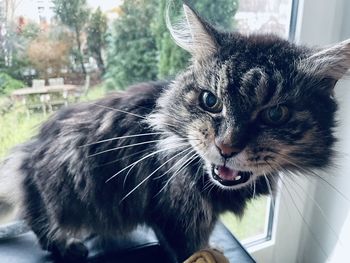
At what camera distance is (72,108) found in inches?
42.4

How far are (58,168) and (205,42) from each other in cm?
47

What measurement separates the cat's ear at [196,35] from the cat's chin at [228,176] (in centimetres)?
26

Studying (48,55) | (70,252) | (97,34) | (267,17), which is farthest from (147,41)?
(70,252)

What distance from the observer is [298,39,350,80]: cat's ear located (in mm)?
838

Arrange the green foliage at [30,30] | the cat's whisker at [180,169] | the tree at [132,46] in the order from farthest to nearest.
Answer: the tree at [132,46] → the green foliage at [30,30] → the cat's whisker at [180,169]

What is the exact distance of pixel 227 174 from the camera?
91 centimetres

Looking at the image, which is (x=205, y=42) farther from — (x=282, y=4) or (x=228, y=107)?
(x=282, y=4)

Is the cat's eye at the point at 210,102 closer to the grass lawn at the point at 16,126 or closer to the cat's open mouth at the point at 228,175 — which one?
the cat's open mouth at the point at 228,175

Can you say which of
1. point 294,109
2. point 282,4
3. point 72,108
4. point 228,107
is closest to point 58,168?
point 72,108

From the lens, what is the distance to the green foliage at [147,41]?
46.9 inches

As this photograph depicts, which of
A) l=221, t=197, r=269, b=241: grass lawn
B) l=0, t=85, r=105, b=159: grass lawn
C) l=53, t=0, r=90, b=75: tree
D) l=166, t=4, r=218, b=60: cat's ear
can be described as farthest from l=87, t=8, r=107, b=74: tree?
l=221, t=197, r=269, b=241: grass lawn

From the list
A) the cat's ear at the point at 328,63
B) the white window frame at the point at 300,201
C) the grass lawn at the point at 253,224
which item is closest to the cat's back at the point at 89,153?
the cat's ear at the point at 328,63

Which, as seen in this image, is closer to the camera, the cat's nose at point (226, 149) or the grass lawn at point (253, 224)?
the cat's nose at point (226, 149)

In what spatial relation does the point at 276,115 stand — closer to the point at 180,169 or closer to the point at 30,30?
the point at 180,169
